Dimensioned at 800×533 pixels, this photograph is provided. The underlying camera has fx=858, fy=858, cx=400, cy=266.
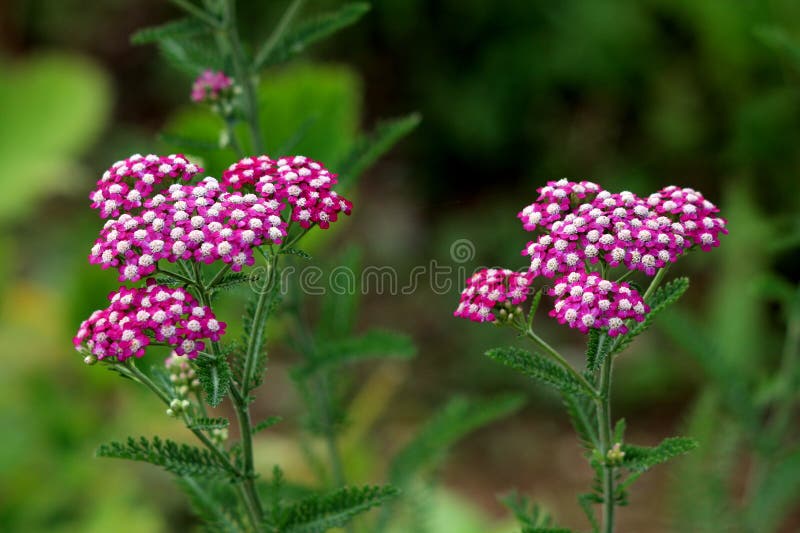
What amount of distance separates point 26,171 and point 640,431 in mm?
4334

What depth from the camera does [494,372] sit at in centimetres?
531

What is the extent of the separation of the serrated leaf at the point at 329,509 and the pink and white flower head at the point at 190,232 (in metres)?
0.52

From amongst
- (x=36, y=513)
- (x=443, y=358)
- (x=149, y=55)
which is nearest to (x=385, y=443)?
(x=443, y=358)

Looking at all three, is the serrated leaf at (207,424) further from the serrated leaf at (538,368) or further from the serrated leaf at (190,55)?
the serrated leaf at (190,55)

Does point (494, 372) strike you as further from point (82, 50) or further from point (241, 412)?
point (82, 50)

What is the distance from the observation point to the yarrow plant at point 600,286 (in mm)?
A: 1548

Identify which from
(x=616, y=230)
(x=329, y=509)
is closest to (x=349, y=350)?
(x=329, y=509)

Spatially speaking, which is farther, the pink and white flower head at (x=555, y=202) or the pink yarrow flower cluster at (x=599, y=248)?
the pink and white flower head at (x=555, y=202)

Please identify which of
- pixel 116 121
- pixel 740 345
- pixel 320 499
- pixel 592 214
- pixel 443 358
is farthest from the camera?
pixel 116 121

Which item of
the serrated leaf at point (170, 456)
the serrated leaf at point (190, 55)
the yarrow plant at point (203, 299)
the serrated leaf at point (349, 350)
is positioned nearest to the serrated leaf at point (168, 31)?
the serrated leaf at point (190, 55)

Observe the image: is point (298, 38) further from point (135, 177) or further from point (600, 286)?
point (600, 286)

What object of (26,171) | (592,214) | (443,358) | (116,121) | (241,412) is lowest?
(241,412)

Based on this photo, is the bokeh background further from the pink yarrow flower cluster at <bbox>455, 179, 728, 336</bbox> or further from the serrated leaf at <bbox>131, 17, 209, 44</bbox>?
the pink yarrow flower cluster at <bbox>455, 179, 728, 336</bbox>

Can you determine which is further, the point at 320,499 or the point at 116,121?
the point at 116,121
